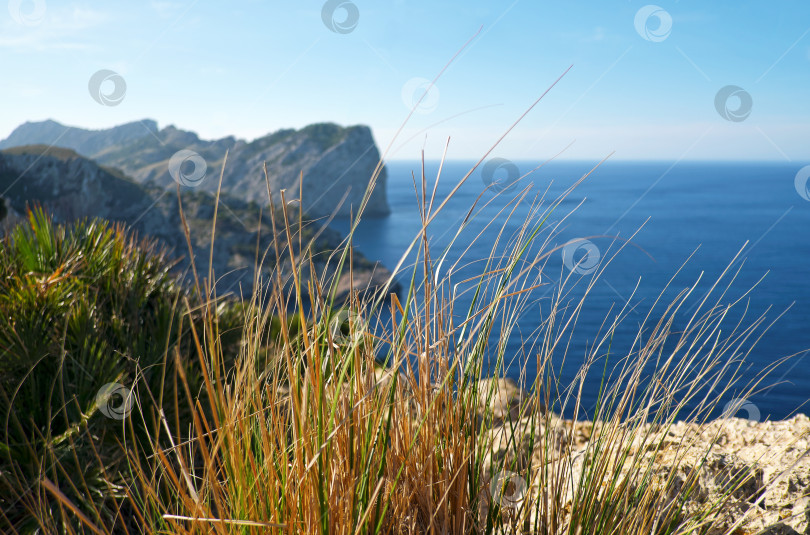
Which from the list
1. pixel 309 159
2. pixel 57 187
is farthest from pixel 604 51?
pixel 57 187

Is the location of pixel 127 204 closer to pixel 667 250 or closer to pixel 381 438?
pixel 667 250

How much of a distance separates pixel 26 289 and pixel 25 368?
0.49 meters

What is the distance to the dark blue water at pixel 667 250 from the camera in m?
7.76

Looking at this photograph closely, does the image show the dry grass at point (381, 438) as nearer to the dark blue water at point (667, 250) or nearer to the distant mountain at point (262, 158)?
the dark blue water at point (667, 250)

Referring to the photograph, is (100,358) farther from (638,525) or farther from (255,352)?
(638,525)

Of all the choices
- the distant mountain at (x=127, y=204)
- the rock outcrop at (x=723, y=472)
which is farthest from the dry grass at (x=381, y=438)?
the distant mountain at (x=127, y=204)

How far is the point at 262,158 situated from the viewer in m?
67.2

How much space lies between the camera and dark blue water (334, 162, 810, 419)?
7.76 m

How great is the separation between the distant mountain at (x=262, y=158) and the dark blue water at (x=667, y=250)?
6.76 meters

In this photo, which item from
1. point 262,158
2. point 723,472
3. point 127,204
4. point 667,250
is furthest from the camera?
point 262,158

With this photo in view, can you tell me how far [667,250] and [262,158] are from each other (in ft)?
163

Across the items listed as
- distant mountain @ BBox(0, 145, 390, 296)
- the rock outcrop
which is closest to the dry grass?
the rock outcrop

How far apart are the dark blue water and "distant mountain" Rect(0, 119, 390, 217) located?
6.76 meters

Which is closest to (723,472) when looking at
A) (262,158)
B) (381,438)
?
(381,438)
